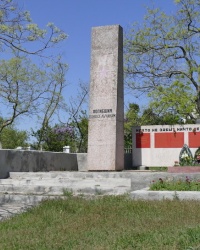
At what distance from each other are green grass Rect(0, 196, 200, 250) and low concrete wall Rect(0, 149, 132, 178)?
226 inches

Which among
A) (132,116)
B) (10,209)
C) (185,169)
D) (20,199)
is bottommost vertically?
(10,209)

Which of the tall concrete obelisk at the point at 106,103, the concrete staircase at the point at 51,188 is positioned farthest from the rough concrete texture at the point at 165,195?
the tall concrete obelisk at the point at 106,103

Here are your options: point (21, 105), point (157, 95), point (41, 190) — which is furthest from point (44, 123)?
point (41, 190)

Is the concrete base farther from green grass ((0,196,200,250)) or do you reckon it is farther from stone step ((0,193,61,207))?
stone step ((0,193,61,207))

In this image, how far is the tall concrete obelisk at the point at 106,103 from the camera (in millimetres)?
14586

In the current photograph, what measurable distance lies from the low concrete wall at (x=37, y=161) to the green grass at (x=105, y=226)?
226 inches

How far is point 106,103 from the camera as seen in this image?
14.8 meters

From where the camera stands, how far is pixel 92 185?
424 inches

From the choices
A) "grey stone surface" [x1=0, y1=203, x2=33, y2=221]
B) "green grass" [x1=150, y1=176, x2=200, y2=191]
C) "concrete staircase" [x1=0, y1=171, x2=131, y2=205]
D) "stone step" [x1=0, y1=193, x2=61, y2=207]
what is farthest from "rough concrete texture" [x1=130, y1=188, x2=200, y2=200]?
"grey stone surface" [x1=0, y1=203, x2=33, y2=221]

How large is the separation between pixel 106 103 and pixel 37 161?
11.1 ft

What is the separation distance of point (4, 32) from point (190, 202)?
5.13m

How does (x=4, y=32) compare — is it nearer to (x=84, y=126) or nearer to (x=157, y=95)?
(x=157, y=95)

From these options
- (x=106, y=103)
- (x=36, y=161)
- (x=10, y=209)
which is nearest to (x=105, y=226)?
(x=10, y=209)

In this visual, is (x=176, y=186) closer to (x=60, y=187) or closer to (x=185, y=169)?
(x=185, y=169)
